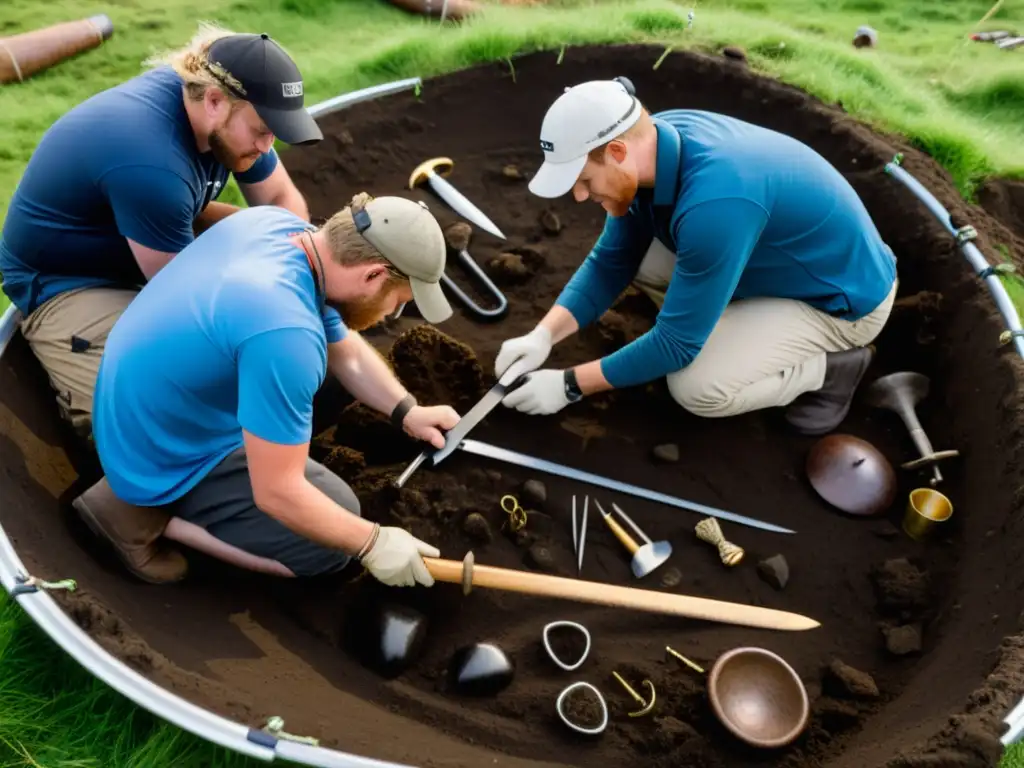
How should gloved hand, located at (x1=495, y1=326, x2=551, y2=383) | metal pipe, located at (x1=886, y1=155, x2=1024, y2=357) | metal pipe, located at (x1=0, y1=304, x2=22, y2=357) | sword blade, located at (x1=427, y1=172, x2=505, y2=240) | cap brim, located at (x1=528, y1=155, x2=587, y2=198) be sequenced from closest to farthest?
cap brim, located at (x1=528, y1=155, x2=587, y2=198) < metal pipe, located at (x1=0, y1=304, x2=22, y2=357) < metal pipe, located at (x1=886, y1=155, x2=1024, y2=357) < gloved hand, located at (x1=495, y1=326, x2=551, y2=383) < sword blade, located at (x1=427, y1=172, x2=505, y2=240)

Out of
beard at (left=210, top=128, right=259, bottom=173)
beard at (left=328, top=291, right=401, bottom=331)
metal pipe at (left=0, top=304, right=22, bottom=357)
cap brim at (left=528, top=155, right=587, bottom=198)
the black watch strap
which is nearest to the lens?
beard at (left=328, top=291, right=401, bottom=331)

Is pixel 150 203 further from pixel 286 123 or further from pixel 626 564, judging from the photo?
pixel 626 564

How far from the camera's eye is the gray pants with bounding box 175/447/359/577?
2.75 meters

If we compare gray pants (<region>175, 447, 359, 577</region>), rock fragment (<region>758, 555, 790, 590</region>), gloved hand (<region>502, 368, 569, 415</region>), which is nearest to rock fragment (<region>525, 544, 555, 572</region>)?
gloved hand (<region>502, 368, 569, 415</region>)

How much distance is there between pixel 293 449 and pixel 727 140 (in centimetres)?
192

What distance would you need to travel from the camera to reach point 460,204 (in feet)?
14.3

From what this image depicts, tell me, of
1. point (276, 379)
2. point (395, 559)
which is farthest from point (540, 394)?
point (276, 379)

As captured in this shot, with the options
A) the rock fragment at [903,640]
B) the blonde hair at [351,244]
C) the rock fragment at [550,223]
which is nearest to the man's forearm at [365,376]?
the blonde hair at [351,244]

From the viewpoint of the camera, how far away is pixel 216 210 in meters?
3.69

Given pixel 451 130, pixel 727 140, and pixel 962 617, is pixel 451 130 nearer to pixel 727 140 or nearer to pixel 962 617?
pixel 727 140

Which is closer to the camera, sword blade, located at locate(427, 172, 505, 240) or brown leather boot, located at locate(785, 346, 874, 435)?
brown leather boot, located at locate(785, 346, 874, 435)

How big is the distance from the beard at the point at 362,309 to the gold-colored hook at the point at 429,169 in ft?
6.50

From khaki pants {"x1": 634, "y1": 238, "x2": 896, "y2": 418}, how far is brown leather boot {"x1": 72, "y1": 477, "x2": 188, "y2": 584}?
2165 mm

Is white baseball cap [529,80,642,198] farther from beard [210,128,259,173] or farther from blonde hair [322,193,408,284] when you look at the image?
beard [210,128,259,173]
